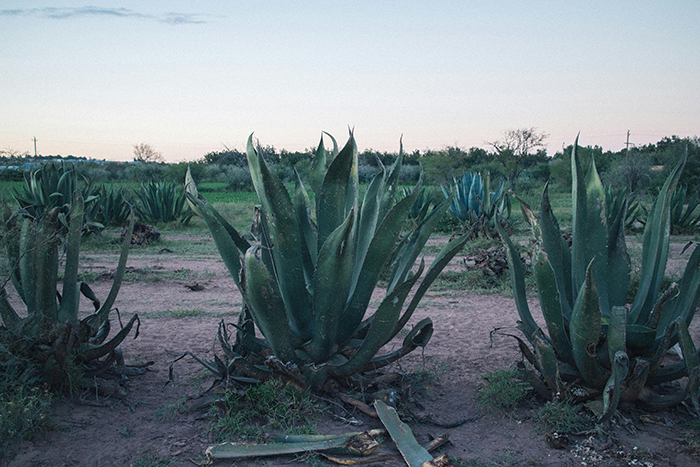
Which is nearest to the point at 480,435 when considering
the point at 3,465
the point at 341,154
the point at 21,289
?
the point at 341,154

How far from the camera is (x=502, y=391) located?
2791mm

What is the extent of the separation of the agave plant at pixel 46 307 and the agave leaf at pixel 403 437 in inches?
63.5

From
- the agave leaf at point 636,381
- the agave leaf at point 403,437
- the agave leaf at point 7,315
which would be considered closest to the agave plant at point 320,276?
the agave leaf at point 403,437

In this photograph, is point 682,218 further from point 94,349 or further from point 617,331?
point 94,349

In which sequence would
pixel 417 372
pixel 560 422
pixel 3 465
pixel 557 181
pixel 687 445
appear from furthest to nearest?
pixel 557 181, pixel 417 372, pixel 560 422, pixel 687 445, pixel 3 465

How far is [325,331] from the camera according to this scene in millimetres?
2592

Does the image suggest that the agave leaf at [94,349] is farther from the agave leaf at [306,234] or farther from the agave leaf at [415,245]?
the agave leaf at [415,245]

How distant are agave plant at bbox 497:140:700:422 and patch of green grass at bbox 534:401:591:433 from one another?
7cm

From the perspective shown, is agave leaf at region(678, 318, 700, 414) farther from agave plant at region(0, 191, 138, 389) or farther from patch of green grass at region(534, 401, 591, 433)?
agave plant at region(0, 191, 138, 389)

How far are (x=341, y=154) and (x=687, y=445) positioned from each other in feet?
7.02

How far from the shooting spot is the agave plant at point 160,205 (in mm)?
13742

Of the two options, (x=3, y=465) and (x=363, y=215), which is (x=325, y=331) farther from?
(x=3, y=465)

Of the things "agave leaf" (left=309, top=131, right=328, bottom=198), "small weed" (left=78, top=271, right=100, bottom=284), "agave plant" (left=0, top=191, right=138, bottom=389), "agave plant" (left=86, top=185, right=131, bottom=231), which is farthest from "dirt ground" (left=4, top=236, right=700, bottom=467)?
"agave plant" (left=86, top=185, right=131, bottom=231)

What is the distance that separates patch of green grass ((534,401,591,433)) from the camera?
7.97ft
